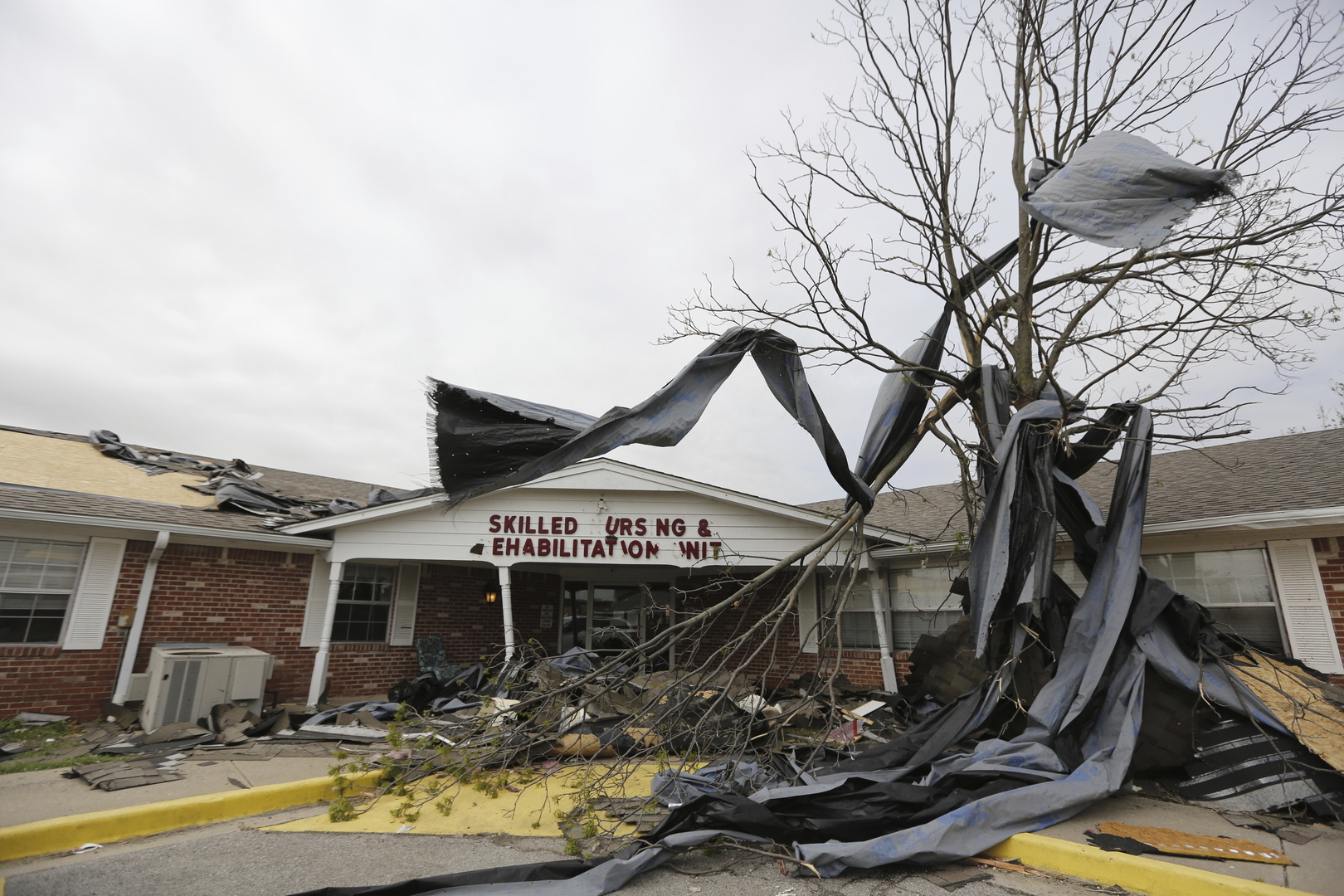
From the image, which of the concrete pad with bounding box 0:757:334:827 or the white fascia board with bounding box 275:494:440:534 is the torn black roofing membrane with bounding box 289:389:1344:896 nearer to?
the concrete pad with bounding box 0:757:334:827

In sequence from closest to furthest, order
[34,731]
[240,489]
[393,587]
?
1. [34,731]
2. [240,489]
3. [393,587]

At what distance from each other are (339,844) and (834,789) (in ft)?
11.1

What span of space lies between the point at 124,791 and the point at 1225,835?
800 cm

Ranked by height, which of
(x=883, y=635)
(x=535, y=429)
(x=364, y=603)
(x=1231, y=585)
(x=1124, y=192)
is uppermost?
(x=1124, y=192)

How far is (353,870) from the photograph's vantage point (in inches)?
161

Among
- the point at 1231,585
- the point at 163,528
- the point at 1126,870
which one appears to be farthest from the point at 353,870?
the point at 1231,585

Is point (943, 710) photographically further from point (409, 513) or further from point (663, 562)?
point (409, 513)

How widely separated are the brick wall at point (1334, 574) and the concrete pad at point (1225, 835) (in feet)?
10.8

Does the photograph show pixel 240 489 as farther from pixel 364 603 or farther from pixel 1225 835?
pixel 1225 835

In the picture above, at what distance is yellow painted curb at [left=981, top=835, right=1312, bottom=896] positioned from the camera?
10.7 ft

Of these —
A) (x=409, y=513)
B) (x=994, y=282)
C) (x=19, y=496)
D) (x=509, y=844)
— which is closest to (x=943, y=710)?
(x=509, y=844)

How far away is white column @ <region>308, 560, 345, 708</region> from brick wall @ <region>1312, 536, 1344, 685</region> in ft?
39.1

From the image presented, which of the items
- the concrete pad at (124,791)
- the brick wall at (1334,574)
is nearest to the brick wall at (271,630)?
the concrete pad at (124,791)

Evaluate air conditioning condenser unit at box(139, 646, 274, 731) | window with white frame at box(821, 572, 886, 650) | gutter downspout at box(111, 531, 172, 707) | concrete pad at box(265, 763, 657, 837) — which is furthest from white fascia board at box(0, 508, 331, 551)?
window with white frame at box(821, 572, 886, 650)
